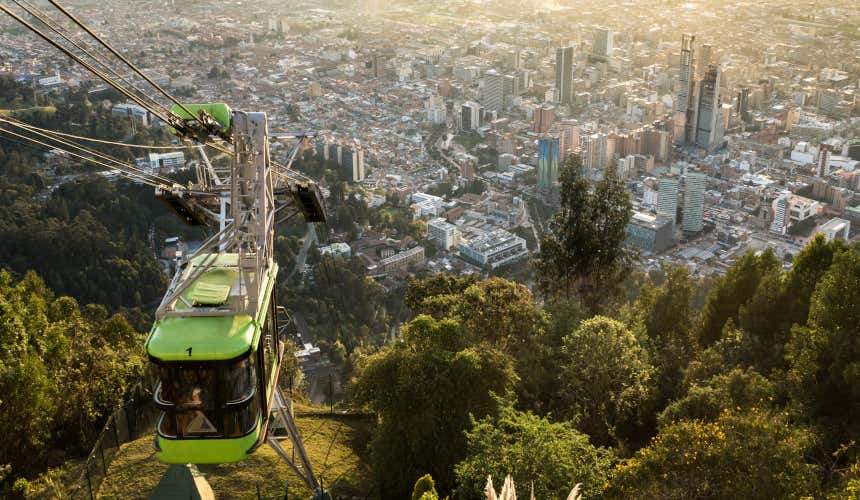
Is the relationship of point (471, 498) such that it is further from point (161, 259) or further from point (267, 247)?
point (161, 259)

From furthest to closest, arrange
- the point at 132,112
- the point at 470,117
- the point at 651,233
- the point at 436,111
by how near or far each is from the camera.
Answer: the point at 436,111, the point at 470,117, the point at 132,112, the point at 651,233

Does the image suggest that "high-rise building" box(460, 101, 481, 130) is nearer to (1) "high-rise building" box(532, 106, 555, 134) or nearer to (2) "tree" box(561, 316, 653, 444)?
(1) "high-rise building" box(532, 106, 555, 134)

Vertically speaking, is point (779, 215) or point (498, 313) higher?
point (498, 313)

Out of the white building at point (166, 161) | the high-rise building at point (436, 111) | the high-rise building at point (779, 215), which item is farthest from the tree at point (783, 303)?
the high-rise building at point (436, 111)

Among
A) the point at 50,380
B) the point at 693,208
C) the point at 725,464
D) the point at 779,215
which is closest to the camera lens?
the point at 725,464

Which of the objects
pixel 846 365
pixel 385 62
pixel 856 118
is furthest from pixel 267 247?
pixel 385 62

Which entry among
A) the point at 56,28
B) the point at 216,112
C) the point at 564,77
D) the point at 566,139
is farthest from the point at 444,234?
the point at 56,28

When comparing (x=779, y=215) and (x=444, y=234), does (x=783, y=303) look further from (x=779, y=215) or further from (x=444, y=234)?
(x=779, y=215)

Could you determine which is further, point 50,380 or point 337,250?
point 337,250
